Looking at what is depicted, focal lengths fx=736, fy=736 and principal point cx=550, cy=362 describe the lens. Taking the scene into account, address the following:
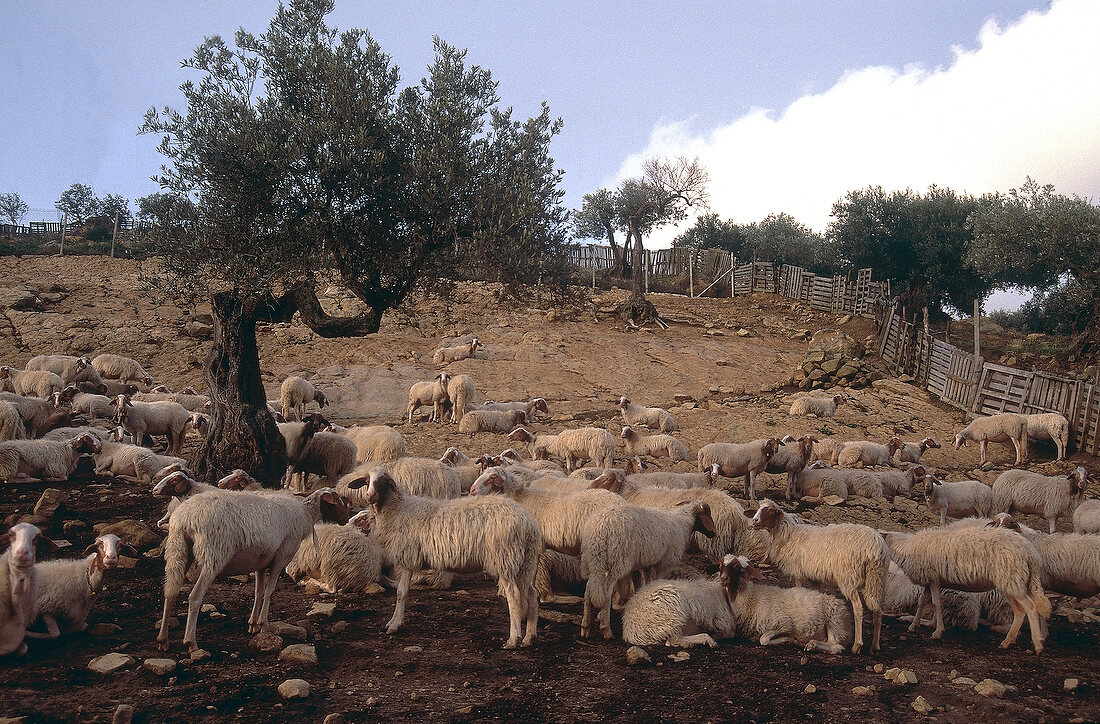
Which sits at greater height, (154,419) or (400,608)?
(154,419)

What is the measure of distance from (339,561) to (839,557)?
5.19m

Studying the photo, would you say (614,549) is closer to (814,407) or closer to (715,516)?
(715,516)

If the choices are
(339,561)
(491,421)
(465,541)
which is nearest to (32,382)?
(491,421)

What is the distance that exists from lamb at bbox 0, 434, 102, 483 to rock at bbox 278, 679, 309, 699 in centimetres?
770

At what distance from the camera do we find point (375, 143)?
1108 cm

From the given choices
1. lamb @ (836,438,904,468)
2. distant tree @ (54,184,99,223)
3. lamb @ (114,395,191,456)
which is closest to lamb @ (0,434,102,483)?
lamb @ (114,395,191,456)

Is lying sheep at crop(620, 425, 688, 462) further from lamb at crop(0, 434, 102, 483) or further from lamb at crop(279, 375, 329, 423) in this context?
lamb at crop(0, 434, 102, 483)

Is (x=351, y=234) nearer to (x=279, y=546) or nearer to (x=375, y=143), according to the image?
(x=375, y=143)

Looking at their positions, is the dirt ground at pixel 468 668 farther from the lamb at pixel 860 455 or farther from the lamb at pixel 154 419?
the lamb at pixel 154 419

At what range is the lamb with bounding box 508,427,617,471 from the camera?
44.6 feet

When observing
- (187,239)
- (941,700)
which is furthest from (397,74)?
(941,700)

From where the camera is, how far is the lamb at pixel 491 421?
16578 millimetres

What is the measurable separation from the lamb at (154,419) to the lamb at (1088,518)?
1498 centimetres

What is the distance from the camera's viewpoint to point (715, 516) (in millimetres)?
8836
